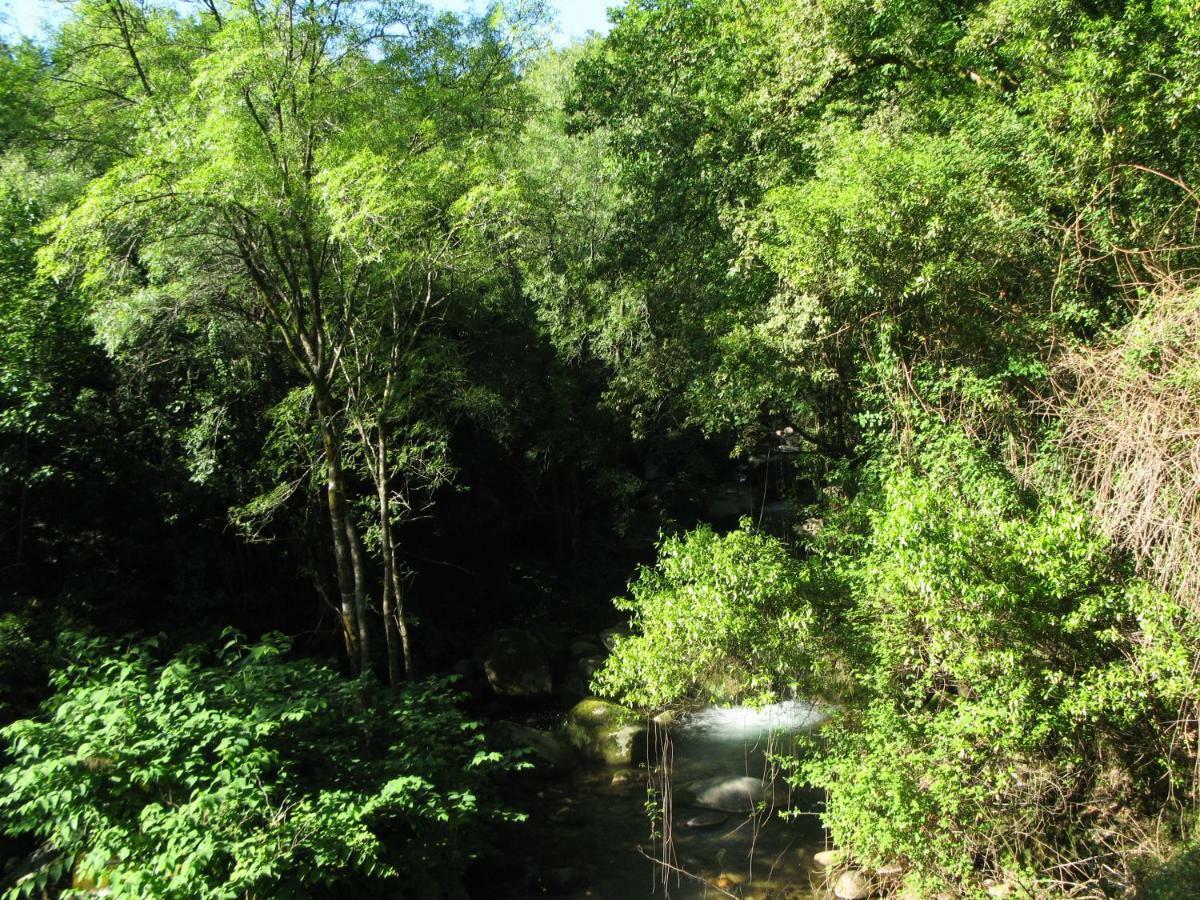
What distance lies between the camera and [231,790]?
498cm

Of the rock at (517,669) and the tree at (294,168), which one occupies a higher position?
the tree at (294,168)

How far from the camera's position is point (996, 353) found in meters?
8.23

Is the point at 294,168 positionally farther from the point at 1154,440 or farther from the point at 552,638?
the point at 552,638

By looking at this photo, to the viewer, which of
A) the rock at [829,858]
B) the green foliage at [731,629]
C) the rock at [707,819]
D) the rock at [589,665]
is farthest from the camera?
the rock at [589,665]

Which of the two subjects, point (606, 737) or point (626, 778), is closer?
point (626, 778)

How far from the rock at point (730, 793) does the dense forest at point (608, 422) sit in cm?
18

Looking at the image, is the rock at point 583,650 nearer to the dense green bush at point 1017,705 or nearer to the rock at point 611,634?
the rock at point 611,634

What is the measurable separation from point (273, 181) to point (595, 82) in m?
6.11

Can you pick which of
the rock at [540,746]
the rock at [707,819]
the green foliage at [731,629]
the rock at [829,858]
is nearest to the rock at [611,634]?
the rock at [540,746]

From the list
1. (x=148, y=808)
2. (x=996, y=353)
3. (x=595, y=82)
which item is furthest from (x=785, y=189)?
(x=148, y=808)

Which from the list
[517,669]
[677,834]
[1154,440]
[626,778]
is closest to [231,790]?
[677,834]

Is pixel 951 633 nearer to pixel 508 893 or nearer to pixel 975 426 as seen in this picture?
pixel 975 426

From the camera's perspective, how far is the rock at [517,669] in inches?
484

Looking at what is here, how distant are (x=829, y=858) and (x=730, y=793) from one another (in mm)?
1701
